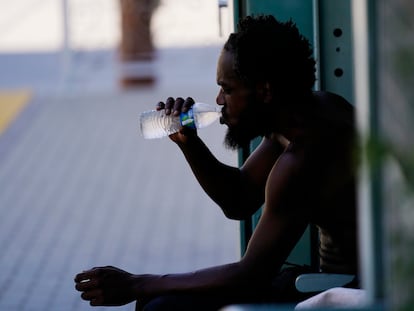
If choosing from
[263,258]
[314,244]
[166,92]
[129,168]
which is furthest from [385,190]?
[166,92]

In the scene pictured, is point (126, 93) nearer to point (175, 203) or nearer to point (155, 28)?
point (155, 28)

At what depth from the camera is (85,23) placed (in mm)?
13102

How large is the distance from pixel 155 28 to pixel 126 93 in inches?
39.5

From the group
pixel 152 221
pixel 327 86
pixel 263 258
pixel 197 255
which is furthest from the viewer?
pixel 152 221

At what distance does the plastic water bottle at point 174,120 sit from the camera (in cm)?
394

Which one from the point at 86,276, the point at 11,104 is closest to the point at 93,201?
the point at 11,104

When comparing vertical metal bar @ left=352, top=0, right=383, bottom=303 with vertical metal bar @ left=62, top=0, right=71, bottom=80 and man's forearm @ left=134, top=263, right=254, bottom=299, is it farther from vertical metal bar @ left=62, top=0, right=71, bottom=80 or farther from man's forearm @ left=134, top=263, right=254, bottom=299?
vertical metal bar @ left=62, top=0, right=71, bottom=80

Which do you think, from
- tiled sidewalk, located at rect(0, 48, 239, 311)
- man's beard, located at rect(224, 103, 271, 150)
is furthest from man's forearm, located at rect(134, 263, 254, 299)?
tiled sidewalk, located at rect(0, 48, 239, 311)

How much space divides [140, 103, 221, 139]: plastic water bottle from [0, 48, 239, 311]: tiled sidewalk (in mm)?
1119

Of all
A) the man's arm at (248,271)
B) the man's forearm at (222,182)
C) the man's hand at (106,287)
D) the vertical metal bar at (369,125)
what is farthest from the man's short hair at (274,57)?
the vertical metal bar at (369,125)

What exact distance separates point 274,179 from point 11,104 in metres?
9.08

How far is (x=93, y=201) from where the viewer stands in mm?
8555

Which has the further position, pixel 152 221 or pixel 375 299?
pixel 152 221

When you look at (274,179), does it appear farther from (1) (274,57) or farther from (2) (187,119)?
(2) (187,119)
